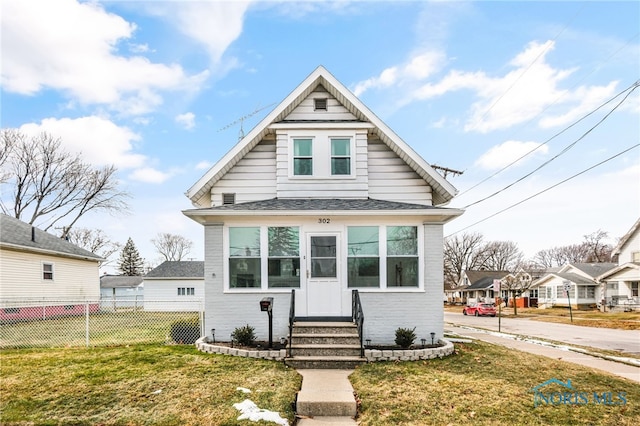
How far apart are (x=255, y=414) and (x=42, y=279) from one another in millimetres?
20517

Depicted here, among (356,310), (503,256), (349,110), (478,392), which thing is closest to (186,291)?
(349,110)

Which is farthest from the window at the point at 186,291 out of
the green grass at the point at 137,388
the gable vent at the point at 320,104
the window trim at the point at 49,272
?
the gable vent at the point at 320,104

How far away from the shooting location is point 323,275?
31.9 feet

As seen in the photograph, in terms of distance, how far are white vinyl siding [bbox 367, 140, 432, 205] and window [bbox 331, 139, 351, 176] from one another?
0.61 m

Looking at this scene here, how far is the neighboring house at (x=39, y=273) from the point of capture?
1808 cm

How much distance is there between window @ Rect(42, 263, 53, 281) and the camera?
20.8 metres

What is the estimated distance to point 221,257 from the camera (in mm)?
9633

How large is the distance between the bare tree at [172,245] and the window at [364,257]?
59.4 m

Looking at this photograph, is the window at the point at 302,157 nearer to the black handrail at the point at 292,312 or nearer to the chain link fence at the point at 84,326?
the black handrail at the point at 292,312

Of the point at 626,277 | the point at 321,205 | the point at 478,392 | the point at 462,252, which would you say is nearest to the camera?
the point at 478,392

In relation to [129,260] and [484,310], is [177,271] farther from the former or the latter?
[129,260]

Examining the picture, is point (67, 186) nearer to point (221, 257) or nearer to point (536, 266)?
point (221, 257)

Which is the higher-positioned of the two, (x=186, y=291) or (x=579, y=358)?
(x=579, y=358)

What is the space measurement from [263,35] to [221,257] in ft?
22.0
